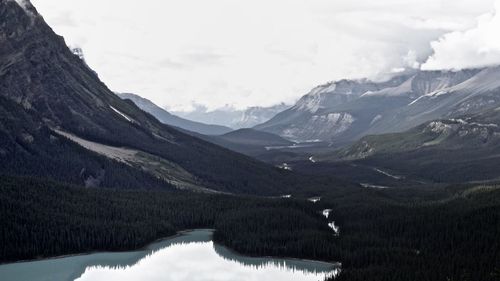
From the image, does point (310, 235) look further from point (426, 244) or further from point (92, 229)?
point (92, 229)

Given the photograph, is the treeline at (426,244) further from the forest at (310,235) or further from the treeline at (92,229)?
the treeline at (92,229)

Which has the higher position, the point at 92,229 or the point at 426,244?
the point at 92,229

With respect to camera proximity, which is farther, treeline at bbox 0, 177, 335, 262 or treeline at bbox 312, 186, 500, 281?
treeline at bbox 0, 177, 335, 262

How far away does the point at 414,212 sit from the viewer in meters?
196

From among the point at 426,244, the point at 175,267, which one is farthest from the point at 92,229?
the point at 426,244

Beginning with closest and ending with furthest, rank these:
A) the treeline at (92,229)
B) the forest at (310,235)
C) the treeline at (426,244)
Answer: the treeline at (426,244)
the forest at (310,235)
the treeline at (92,229)

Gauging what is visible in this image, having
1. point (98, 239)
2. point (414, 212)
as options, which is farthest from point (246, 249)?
point (414, 212)

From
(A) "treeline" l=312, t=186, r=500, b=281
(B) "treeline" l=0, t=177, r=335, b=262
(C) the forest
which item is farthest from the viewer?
(B) "treeline" l=0, t=177, r=335, b=262

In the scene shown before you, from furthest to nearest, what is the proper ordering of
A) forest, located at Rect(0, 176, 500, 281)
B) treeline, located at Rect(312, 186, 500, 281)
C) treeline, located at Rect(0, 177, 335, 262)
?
1. treeline, located at Rect(0, 177, 335, 262)
2. forest, located at Rect(0, 176, 500, 281)
3. treeline, located at Rect(312, 186, 500, 281)

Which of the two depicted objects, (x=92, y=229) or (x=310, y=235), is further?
(x=92, y=229)

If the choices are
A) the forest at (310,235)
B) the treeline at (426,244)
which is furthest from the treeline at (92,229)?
the treeline at (426,244)

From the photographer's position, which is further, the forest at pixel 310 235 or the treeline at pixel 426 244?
the forest at pixel 310 235

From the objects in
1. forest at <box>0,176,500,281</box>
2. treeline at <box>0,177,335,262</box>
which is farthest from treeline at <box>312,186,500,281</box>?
treeline at <box>0,177,335,262</box>

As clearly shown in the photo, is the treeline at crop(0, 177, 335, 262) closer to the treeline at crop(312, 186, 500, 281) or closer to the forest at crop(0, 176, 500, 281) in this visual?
the forest at crop(0, 176, 500, 281)
